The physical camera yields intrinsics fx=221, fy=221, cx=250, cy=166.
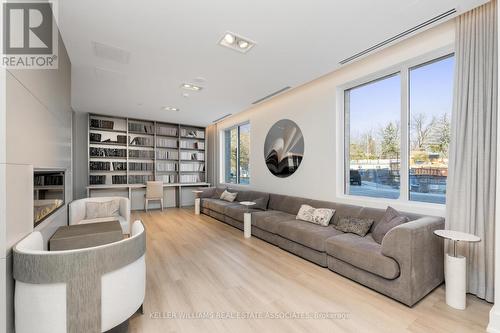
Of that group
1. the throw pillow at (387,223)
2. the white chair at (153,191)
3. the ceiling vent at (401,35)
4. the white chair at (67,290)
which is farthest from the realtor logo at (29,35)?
the white chair at (153,191)

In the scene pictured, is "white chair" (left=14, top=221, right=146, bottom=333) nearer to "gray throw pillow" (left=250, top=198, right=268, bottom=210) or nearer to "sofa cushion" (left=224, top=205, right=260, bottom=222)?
"sofa cushion" (left=224, top=205, right=260, bottom=222)

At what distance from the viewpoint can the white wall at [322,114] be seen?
274 cm

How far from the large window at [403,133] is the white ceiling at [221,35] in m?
0.79

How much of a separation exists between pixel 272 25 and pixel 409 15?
134 centimetres

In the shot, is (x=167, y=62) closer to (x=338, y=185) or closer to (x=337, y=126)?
(x=337, y=126)

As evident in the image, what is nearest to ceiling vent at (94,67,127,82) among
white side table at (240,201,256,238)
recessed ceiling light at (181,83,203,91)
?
recessed ceiling light at (181,83,203,91)

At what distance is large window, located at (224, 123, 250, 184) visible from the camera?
21.1ft

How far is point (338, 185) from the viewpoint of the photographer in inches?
146

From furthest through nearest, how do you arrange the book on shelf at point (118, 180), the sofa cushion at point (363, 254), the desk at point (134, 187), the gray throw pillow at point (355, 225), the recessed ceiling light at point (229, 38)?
the book on shelf at point (118, 180) < the desk at point (134, 187) < the gray throw pillow at point (355, 225) < the recessed ceiling light at point (229, 38) < the sofa cushion at point (363, 254)

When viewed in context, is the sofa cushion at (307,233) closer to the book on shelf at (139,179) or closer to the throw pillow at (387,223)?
the throw pillow at (387,223)

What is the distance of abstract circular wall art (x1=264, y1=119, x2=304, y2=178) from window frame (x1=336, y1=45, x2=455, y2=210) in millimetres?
836

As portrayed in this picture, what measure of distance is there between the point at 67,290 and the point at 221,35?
2.65 metres

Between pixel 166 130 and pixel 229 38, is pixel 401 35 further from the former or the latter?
pixel 166 130

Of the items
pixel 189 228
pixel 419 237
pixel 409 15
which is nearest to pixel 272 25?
pixel 409 15
